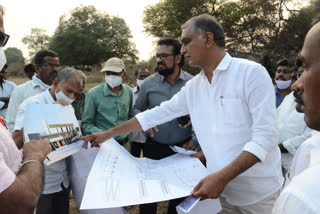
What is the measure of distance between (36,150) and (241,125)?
52.5 inches

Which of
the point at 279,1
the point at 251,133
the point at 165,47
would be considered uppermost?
the point at 279,1

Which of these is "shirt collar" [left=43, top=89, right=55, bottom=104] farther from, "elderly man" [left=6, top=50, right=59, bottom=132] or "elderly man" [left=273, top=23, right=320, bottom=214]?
"elderly man" [left=273, top=23, right=320, bottom=214]

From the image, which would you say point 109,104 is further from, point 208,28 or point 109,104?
point 208,28

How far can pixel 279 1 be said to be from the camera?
23938 mm

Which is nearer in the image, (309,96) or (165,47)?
(309,96)

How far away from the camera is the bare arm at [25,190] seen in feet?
3.35

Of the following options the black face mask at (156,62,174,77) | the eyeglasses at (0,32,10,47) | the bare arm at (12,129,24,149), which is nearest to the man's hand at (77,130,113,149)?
the bare arm at (12,129,24,149)

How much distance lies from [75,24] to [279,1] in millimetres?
36150


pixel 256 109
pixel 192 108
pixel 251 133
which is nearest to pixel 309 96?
pixel 256 109

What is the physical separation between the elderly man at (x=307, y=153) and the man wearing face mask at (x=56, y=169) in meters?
1.96

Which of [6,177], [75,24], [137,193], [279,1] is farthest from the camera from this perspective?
[75,24]

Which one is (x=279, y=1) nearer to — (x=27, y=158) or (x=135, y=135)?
(x=135, y=135)

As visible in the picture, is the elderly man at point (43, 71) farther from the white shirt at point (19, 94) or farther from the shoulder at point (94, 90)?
the shoulder at point (94, 90)

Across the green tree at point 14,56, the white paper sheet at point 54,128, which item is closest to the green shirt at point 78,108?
the white paper sheet at point 54,128
